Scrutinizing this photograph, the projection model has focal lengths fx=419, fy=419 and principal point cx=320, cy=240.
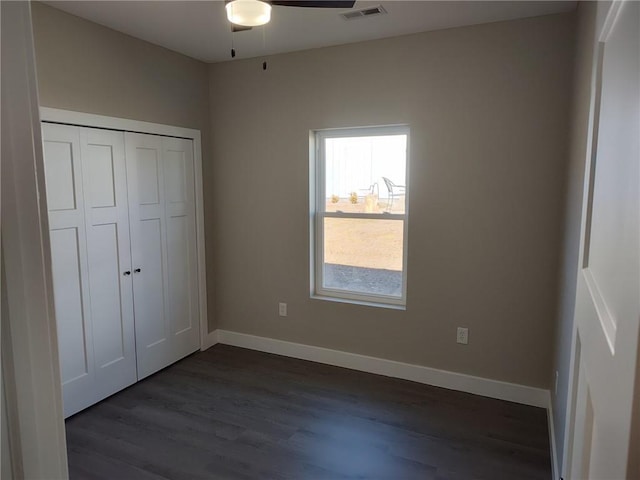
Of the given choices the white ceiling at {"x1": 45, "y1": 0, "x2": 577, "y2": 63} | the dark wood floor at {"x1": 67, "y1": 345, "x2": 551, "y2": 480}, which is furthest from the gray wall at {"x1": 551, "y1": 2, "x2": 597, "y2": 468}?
the white ceiling at {"x1": 45, "y1": 0, "x2": 577, "y2": 63}

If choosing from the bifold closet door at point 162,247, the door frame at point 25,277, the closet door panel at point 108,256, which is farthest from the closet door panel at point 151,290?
the door frame at point 25,277

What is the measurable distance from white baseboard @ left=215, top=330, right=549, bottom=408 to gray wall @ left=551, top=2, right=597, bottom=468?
1.55ft

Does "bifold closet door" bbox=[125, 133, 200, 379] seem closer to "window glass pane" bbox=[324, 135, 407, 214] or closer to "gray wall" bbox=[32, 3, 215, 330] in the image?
"gray wall" bbox=[32, 3, 215, 330]

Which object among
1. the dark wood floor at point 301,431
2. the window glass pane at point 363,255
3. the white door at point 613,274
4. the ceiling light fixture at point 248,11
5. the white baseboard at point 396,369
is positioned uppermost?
the ceiling light fixture at point 248,11

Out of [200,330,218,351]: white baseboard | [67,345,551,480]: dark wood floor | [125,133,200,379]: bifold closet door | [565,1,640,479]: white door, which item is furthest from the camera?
[200,330,218,351]: white baseboard

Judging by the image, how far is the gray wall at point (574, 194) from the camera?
6.42 ft

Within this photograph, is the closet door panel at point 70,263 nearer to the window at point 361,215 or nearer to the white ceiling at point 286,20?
the white ceiling at point 286,20

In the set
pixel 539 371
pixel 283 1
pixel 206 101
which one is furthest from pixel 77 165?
pixel 539 371

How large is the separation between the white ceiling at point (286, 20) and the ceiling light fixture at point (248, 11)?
83cm

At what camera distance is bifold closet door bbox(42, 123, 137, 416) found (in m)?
2.75

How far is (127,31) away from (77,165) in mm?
1073

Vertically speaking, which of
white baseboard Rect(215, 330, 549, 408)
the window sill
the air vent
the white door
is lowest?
white baseboard Rect(215, 330, 549, 408)

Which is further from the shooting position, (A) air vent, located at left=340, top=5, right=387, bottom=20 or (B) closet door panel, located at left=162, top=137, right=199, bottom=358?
(B) closet door panel, located at left=162, top=137, right=199, bottom=358

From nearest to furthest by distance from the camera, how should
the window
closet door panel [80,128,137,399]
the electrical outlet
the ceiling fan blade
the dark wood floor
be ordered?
1. the ceiling fan blade
2. the dark wood floor
3. closet door panel [80,128,137,399]
4. the electrical outlet
5. the window
